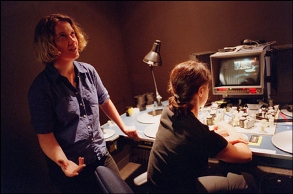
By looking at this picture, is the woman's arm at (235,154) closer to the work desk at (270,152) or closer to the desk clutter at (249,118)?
the work desk at (270,152)

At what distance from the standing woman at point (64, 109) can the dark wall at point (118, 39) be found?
72 centimetres

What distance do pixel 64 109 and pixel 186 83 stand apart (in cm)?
71

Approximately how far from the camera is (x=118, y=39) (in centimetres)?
295

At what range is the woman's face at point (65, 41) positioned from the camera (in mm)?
1302

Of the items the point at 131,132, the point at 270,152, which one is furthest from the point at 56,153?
the point at 270,152

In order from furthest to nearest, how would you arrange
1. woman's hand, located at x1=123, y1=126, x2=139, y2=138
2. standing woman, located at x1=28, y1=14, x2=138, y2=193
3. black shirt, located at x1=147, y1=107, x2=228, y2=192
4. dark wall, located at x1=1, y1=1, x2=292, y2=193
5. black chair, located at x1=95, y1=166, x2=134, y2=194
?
1. dark wall, located at x1=1, y1=1, x2=292, y2=193
2. woman's hand, located at x1=123, y1=126, x2=139, y2=138
3. standing woman, located at x1=28, y1=14, x2=138, y2=193
4. black shirt, located at x1=147, y1=107, x2=228, y2=192
5. black chair, located at x1=95, y1=166, x2=134, y2=194

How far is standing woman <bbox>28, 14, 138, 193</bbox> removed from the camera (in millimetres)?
1204

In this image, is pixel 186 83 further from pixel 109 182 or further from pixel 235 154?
pixel 109 182

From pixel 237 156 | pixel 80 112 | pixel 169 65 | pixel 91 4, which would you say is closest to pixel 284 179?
pixel 237 156

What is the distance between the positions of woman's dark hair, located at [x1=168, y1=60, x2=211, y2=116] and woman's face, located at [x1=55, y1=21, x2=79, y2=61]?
2.07ft

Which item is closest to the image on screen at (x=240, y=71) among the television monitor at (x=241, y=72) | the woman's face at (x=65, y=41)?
the television monitor at (x=241, y=72)

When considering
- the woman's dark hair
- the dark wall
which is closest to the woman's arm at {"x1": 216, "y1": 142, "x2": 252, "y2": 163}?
the woman's dark hair

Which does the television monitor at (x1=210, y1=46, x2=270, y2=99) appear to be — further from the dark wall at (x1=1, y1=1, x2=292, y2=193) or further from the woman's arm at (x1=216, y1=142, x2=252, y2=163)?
the woman's arm at (x1=216, y1=142, x2=252, y2=163)

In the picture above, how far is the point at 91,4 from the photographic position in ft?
8.39
